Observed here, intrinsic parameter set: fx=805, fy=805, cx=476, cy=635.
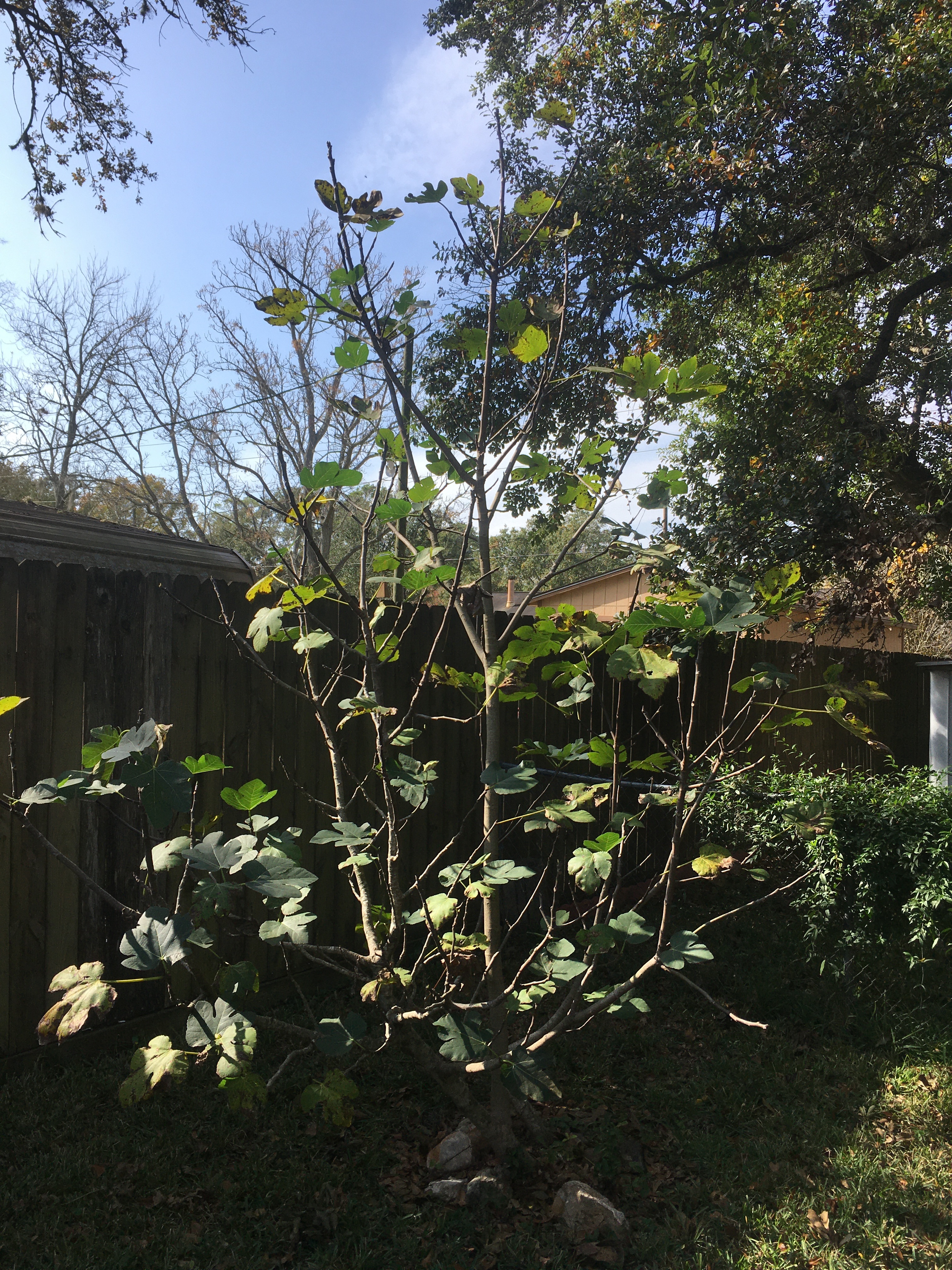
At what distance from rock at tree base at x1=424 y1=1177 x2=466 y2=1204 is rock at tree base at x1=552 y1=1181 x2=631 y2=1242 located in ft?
0.82

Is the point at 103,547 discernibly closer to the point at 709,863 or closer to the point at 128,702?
the point at 128,702

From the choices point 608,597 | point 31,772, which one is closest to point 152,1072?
point 31,772

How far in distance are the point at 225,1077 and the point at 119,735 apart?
2.28 feet

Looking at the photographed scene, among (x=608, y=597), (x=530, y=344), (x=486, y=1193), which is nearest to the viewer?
(x=530, y=344)

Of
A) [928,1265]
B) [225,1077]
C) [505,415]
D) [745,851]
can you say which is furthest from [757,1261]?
[505,415]

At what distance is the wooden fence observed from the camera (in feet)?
8.49

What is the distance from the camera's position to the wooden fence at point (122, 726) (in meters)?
2.59

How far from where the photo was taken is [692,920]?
429 centimetres

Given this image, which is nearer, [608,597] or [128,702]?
[128,702]

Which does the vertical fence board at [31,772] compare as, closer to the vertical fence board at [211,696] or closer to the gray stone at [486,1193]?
the vertical fence board at [211,696]

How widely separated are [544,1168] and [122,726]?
6.52ft

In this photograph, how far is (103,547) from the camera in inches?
232

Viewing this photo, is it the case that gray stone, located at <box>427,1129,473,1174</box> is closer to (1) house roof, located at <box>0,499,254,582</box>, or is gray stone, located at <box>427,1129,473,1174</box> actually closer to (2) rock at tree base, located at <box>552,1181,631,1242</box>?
(2) rock at tree base, located at <box>552,1181,631,1242</box>

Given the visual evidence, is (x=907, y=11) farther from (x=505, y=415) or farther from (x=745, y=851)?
(x=745, y=851)
